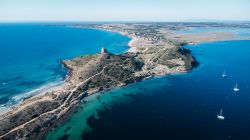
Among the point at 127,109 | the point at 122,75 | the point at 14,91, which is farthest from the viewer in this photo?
the point at 122,75

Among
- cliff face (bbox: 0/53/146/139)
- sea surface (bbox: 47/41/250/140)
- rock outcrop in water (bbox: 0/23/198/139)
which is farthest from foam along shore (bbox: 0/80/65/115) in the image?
sea surface (bbox: 47/41/250/140)

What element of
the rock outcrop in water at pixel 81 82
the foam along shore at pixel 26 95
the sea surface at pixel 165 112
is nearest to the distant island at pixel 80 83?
the rock outcrop in water at pixel 81 82

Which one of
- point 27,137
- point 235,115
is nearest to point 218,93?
point 235,115

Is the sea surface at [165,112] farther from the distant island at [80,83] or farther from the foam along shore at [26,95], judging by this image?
the foam along shore at [26,95]

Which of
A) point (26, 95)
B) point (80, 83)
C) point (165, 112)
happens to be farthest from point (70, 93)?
point (165, 112)

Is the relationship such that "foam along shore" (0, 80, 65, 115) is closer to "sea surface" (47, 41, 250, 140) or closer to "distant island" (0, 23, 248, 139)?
"distant island" (0, 23, 248, 139)

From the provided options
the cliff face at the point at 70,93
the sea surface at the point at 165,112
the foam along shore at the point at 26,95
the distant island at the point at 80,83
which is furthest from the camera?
the foam along shore at the point at 26,95

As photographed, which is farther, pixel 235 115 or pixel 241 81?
pixel 241 81

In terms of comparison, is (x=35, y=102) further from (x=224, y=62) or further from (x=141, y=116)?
(x=224, y=62)
